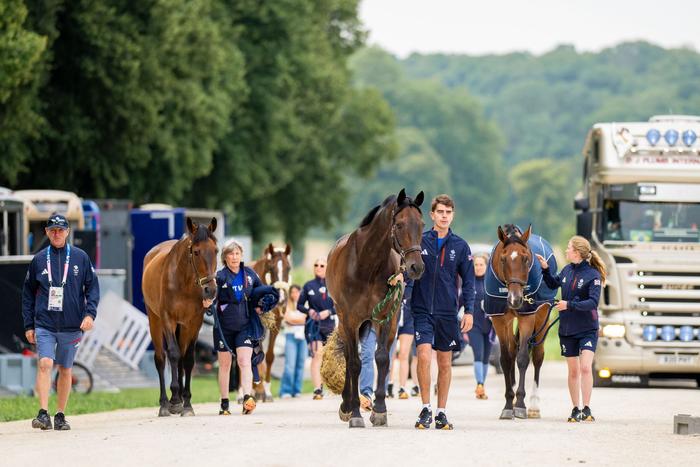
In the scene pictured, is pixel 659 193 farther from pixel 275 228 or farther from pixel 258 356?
pixel 275 228

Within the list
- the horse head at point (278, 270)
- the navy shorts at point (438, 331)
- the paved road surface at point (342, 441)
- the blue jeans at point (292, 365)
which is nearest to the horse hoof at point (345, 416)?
the paved road surface at point (342, 441)

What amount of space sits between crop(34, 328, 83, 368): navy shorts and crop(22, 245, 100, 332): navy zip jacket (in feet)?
0.17

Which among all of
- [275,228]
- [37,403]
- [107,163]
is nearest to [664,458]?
[37,403]

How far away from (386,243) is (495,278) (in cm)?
292

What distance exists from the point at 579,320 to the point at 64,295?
5643 millimetres

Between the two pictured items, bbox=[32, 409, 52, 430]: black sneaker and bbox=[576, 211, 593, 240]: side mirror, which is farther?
bbox=[576, 211, 593, 240]: side mirror

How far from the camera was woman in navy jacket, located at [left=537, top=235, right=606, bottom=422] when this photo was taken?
64.2ft

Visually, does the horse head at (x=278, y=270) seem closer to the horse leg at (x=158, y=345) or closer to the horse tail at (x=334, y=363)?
the horse leg at (x=158, y=345)

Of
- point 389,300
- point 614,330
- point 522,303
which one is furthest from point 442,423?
point 614,330

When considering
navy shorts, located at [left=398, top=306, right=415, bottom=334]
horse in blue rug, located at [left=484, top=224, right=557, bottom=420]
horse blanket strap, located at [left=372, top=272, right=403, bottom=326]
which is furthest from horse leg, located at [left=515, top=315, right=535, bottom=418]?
navy shorts, located at [left=398, top=306, right=415, bottom=334]

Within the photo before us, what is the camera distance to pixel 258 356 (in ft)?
Result: 70.4

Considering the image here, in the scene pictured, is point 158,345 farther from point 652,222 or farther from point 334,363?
point 652,222

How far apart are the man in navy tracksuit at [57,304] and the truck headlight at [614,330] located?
461 inches

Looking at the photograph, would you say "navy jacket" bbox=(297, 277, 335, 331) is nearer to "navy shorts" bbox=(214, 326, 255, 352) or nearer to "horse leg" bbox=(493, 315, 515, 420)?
"navy shorts" bbox=(214, 326, 255, 352)
